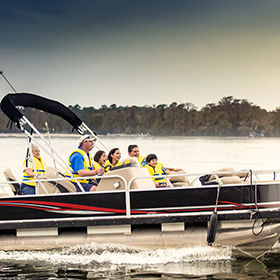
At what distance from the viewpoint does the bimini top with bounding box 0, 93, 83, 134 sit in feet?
19.4

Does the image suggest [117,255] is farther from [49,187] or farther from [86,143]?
[86,143]

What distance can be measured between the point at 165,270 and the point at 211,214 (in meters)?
1.00

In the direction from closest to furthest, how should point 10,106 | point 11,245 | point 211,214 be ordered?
1. point 211,214
2. point 11,245
3. point 10,106

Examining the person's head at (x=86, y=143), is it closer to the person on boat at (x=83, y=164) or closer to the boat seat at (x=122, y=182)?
the person on boat at (x=83, y=164)

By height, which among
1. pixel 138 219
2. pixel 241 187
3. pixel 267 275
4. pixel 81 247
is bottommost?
pixel 267 275

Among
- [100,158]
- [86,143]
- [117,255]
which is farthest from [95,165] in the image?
[117,255]

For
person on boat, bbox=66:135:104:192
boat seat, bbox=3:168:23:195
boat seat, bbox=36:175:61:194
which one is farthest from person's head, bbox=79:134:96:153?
boat seat, bbox=3:168:23:195

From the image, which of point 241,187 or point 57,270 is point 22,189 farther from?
point 241,187

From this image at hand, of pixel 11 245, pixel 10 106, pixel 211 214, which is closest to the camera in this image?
pixel 211 214

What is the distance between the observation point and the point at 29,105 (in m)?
6.45

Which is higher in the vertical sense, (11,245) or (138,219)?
(138,219)

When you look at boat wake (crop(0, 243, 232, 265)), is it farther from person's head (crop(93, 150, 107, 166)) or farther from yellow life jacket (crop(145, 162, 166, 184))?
person's head (crop(93, 150, 107, 166))

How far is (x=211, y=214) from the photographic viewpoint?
17.1ft

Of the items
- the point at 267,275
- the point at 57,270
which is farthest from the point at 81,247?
the point at 267,275
